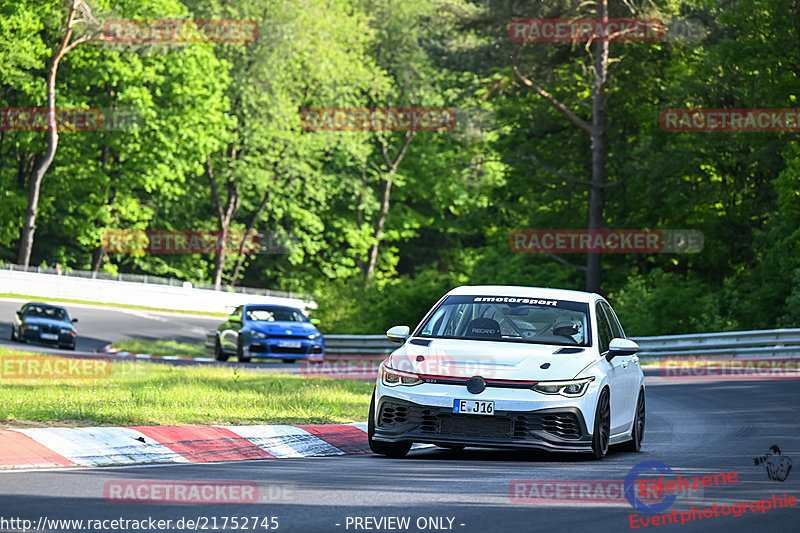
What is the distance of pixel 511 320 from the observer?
12875 mm

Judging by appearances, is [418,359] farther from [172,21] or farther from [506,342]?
[172,21]

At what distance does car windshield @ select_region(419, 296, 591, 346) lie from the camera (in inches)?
492

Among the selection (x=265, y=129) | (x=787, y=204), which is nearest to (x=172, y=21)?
(x=265, y=129)

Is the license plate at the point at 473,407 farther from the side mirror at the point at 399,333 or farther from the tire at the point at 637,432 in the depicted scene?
the tire at the point at 637,432

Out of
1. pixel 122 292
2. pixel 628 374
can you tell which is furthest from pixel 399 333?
pixel 122 292

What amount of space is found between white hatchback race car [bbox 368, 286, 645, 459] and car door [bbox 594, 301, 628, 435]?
1cm

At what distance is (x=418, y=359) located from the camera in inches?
463

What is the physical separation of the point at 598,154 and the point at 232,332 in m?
17.0

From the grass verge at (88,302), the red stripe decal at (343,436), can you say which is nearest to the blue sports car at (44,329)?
the grass verge at (88,302)

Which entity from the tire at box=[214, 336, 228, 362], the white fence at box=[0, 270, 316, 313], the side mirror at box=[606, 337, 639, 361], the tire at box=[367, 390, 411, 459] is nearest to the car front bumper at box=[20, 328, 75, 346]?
the tire at box=[214, 336, 228, 362]

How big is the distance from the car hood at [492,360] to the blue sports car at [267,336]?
20.0 m

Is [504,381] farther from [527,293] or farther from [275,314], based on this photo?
[275,314]

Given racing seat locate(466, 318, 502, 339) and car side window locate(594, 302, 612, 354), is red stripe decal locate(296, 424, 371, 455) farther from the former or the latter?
car side window locate(594, 302, 612, 354)

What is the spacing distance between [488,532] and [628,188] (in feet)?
131
